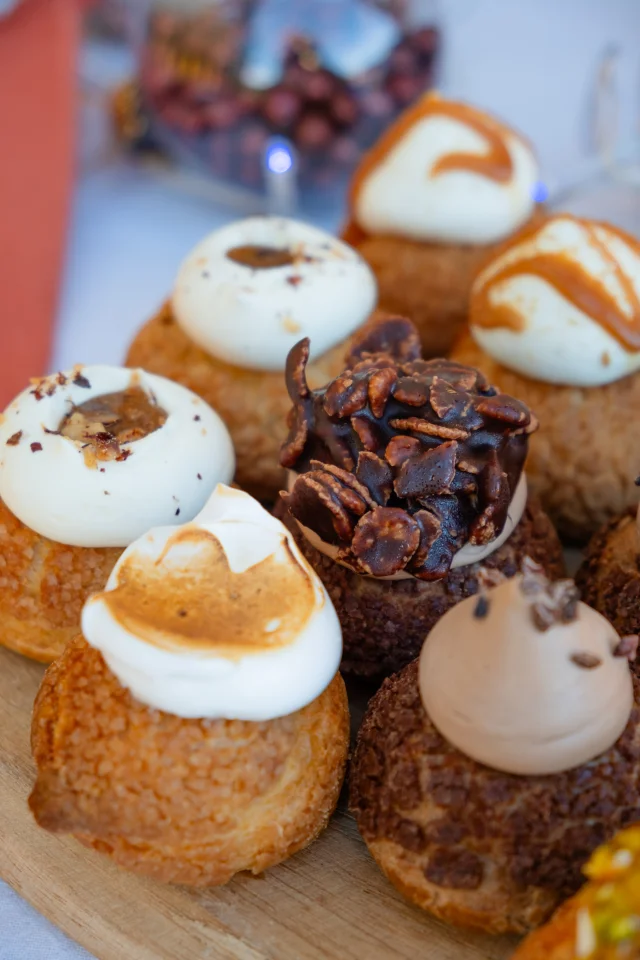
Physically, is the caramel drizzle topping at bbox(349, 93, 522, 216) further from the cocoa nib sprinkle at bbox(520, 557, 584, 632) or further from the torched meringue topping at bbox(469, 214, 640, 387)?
the cocoa nib sprinkle at bbox(520, 557, 584, 632)

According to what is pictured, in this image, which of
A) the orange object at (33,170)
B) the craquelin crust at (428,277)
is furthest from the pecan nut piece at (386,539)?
the orange object at (33,170)

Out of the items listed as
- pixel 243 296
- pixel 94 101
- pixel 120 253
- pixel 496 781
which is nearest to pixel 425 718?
pixel 496 781

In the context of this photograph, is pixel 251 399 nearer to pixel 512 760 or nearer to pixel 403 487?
pixel 403 487

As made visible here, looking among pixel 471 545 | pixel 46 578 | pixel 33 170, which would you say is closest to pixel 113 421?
pixel 46 578

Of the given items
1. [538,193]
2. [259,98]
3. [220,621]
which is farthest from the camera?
[259,98]

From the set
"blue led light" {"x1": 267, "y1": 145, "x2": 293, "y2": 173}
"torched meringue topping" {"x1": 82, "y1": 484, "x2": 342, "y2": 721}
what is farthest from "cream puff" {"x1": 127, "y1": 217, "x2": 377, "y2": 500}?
"blue led light" {"x1": 267, "y1": 145, "x2": 293, "y2": 173}

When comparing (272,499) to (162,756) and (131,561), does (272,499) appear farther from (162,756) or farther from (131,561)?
(162,756)
